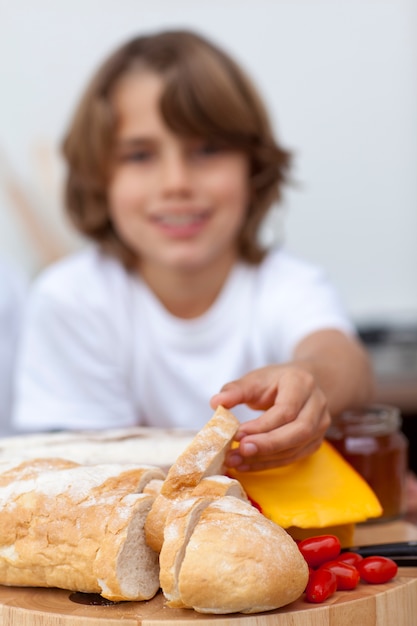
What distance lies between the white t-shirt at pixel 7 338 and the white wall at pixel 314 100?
33.0 inches

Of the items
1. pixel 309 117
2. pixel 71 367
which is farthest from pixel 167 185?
pixel 309 117

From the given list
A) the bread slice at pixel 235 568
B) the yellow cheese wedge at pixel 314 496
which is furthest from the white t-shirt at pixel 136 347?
the bread slice at pixel 235 568

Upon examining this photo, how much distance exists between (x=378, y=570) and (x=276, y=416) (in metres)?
0.17

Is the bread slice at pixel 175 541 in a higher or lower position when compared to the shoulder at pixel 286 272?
lower

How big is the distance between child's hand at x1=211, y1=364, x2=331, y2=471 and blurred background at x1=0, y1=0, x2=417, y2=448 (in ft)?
5.96

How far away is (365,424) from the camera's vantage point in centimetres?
108

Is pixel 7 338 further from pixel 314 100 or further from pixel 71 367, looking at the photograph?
pixel 314 100

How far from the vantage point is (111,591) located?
27.5 inches

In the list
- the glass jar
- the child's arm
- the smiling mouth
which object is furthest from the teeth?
the child's arm

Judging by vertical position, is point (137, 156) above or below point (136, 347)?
above

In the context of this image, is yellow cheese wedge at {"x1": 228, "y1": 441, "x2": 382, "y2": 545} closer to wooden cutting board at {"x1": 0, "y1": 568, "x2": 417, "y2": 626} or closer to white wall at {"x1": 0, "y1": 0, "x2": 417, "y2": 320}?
wooden cutting board at {"x1": 0, "y1": 568, "x2": 417, "y2": 626}

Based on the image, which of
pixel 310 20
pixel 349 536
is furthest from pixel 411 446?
pixel 349 536

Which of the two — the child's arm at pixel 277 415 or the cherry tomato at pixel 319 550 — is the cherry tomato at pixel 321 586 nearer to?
the cherry tomato at pixel 319 550

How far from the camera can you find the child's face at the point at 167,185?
5.00 ft
